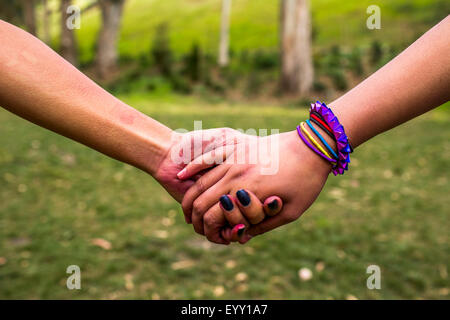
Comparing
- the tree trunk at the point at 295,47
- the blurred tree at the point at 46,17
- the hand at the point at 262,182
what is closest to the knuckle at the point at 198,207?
the hand at the point at 262,182

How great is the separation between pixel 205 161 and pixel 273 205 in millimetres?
501

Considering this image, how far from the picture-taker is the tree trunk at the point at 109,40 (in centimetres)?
1678

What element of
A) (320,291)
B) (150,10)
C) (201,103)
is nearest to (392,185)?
(320,291)

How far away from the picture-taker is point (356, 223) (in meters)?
4.16

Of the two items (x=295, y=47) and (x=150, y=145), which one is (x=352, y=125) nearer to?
(x=150, y=145)

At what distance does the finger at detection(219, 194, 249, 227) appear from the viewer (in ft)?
6.99

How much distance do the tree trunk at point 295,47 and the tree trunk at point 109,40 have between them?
7.87 m

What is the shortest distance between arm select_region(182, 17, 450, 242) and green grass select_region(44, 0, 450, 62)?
14.7 meters

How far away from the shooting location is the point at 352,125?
79.6 inches

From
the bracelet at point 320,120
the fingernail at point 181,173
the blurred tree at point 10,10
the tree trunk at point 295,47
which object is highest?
the blurred tree at point 10,10

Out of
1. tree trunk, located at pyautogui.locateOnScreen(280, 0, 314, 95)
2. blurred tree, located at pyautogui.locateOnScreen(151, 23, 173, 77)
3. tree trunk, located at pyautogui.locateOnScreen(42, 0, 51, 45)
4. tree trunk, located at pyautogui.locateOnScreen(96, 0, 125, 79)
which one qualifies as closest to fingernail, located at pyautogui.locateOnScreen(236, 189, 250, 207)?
tree trunk, located at pyautogui.locateOnScreen(280, 0, 314, 95)

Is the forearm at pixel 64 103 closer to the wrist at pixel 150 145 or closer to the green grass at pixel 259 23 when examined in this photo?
the wrist at pixel 150 145

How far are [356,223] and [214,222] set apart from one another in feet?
7.84

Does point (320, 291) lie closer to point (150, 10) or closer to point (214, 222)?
point (214, 222)
